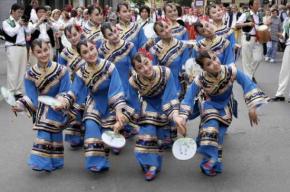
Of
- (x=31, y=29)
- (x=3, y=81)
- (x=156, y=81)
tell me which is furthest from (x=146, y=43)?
(x=3, y=81)

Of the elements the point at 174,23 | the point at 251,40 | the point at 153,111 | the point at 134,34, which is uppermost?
the point at 174,23

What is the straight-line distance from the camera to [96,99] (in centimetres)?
509

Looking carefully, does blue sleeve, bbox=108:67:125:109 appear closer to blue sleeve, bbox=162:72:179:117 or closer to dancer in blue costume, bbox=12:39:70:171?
blue sleeve, bbox=162:72:179:117

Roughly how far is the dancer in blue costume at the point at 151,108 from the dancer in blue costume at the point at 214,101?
183mm

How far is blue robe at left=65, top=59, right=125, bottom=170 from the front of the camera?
191 inches

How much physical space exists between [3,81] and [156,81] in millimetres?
6587

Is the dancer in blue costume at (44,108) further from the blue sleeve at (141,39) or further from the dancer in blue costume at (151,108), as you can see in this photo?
the blue sleeve at (141,39)

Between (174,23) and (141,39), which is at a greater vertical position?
(174,23)

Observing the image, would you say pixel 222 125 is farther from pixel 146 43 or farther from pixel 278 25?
pixel 278 25

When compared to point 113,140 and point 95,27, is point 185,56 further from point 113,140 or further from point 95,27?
point 113,140

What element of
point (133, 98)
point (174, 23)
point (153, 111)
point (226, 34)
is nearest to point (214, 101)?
point (153, 111)

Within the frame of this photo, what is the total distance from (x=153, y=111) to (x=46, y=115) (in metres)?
1.06

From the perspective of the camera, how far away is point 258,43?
A: 9.80 metres

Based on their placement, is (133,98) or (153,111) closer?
(153,111)
